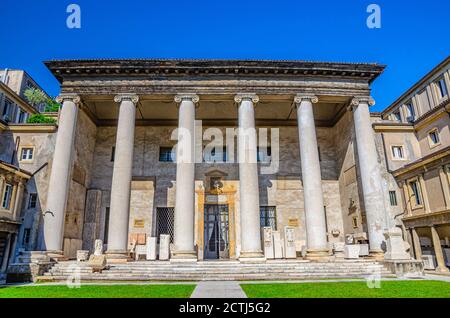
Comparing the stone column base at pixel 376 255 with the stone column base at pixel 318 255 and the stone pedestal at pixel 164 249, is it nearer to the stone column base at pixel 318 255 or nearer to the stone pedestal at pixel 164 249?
the stone column base at pixel 318 255

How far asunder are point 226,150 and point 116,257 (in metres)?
10.9

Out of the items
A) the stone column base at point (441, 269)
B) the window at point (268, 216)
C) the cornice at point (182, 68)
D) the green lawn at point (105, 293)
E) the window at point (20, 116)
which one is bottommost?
the stone column base at point (441, 269)

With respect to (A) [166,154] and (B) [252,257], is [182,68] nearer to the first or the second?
(A) [166,154]

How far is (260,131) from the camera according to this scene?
23781 millimetres

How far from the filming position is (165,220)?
2159cm

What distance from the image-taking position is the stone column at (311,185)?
16438 mm

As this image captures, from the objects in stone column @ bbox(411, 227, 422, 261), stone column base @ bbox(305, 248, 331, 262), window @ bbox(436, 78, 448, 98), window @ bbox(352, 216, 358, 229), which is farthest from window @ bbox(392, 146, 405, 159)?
window @ bbox(436, 78, 448, 98)

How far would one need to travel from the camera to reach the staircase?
1310 cm

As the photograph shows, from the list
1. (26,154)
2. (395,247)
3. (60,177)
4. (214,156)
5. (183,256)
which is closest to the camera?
(395,247)

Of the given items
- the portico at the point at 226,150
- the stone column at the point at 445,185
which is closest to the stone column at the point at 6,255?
the portico at the point at 226,150

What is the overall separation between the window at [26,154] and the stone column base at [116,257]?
9231 mm

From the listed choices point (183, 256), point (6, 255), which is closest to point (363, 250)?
point (183, 256)

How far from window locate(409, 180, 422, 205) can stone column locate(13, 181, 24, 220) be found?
939 inches
